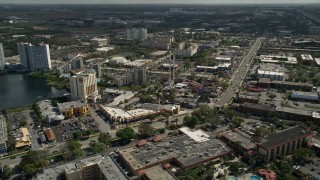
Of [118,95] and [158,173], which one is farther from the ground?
[158,173]

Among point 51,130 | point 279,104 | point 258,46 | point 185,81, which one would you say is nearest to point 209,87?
point 185,81

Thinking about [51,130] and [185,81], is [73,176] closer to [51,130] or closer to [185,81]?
[51,130]

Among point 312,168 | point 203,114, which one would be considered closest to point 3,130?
point 203,114

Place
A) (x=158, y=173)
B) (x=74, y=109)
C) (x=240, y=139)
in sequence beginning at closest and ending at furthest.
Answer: (x=158, y=173), (x=240, y=139), (x=74, y=109)

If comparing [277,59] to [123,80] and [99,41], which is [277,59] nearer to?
[123,80]

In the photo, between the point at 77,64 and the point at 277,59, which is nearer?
the point at 77,64

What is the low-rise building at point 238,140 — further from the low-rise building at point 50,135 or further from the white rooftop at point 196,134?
the low-rise building at point 50,135
